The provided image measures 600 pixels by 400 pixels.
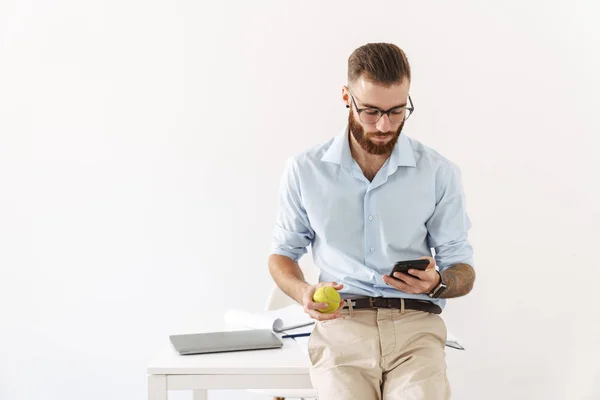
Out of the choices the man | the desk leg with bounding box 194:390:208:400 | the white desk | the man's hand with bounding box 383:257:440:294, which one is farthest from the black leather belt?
the desk leg with bounding box 194:390:208:400

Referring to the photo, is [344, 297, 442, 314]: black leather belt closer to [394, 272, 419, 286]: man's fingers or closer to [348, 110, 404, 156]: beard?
[394, 272, 419, 286]: man's fingers

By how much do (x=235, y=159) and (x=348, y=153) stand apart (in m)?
1.23

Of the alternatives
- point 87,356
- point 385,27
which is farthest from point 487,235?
point 87,356

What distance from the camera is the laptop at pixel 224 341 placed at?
2.19 meters

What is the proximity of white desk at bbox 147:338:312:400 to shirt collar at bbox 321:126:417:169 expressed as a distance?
1.91ft

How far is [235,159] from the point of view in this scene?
11.5 feet

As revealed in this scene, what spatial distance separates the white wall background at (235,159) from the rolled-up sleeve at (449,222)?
3.90ft

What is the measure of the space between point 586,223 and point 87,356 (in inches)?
88.0

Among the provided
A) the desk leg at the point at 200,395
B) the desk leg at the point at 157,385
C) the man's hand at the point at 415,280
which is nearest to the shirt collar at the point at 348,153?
the man's hand at the point at 415,280

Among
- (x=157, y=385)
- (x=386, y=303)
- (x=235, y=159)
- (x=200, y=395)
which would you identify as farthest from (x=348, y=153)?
(x=235, y=159)

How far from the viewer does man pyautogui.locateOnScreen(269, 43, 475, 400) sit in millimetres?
2123

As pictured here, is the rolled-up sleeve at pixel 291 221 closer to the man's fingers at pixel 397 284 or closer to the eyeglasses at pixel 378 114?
the eyeglasses at pixel 378 114

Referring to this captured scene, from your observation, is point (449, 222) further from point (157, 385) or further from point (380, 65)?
point (157, 385)

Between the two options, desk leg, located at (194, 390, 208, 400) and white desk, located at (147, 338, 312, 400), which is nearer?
white desk, located at (147, 338, 312, 400)
